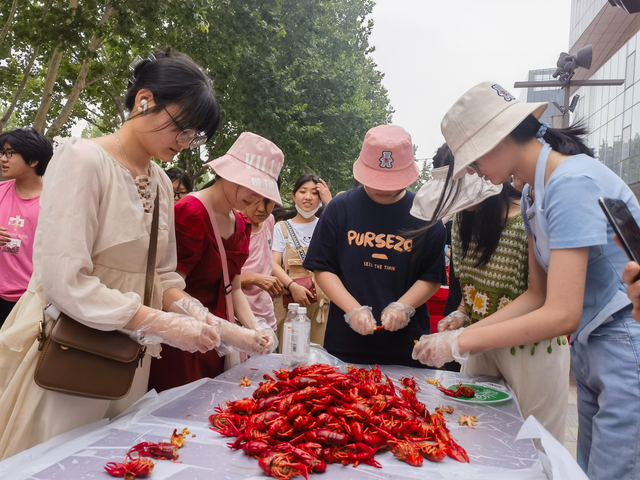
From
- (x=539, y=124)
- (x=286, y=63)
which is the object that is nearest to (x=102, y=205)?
(x=539, y=124)

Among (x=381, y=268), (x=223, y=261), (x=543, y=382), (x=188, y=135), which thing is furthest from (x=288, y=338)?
(x=543, y=382)

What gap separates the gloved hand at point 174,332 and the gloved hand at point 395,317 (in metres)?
0.83

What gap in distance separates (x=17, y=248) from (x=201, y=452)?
2458mm

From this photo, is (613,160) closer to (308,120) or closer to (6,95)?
(308,120)

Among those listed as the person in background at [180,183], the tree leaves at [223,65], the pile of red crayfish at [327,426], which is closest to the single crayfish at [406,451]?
the pile of red crayfish at [327,426]

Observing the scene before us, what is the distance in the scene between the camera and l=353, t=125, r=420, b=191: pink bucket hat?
2428mm

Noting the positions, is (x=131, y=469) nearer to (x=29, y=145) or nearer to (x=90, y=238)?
(x=90, y=238)

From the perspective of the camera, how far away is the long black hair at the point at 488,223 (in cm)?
222

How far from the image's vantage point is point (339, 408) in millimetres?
1542

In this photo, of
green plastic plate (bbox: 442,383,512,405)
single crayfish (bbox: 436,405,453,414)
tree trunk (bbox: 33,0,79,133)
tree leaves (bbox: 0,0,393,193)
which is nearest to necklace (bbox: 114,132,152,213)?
single crayfish (bbox: 436,405,453,414)

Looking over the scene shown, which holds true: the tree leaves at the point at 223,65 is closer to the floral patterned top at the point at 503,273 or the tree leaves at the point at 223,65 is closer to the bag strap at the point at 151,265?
the bag strap at the point at 151,265

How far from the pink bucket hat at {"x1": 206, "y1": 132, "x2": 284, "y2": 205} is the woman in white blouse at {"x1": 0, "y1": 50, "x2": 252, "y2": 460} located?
448 millimetres

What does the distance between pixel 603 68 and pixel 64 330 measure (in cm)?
2214

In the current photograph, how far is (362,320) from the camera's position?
2254 millimetres
